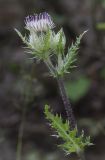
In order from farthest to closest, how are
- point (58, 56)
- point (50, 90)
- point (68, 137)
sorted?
point (50, 90) < point (58, 56) < point (68, 137)

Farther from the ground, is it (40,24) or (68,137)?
(40,24)

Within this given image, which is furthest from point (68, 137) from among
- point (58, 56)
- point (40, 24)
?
point (40, 24)

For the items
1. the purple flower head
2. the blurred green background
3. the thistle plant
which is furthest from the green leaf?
the blurred green background

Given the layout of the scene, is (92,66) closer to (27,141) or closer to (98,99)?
(98,99)

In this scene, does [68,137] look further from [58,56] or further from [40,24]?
[40,24]

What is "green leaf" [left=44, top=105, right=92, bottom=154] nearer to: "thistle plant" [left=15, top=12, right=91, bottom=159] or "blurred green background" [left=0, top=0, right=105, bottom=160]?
"thistle plant" [left=15, top=12, right=91, bottom=159]

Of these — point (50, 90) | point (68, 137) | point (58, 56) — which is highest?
point (50, 90)

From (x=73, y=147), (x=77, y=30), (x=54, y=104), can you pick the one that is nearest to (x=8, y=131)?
(x=54, y=104)

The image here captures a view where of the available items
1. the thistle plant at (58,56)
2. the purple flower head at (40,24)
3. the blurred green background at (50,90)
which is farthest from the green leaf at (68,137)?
the blurred green background at (50,90)
